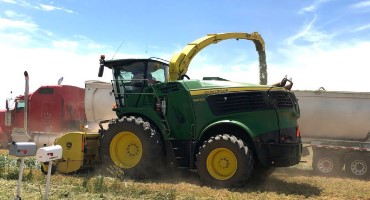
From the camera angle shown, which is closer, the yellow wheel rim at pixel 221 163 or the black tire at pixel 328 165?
the yellow wheel rim at pixel 221 163

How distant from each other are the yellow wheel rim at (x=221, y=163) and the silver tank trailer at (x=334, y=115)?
266 inches

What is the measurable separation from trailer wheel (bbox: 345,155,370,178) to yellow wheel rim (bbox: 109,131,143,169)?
786 cm

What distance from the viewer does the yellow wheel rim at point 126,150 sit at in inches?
408

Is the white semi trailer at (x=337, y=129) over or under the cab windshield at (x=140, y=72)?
under

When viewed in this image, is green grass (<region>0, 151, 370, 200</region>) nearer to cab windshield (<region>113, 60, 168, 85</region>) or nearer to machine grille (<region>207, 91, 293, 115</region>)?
machine grille (<region>207, 91, 293, 115</region>)

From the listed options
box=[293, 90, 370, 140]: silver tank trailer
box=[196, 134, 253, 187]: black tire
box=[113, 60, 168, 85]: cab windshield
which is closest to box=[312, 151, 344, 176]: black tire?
box=[293, 90, 370, 140]: silver tank trailer

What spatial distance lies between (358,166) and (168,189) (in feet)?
27.6

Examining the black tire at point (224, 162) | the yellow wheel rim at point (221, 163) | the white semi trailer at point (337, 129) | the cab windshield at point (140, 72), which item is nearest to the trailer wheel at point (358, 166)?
the white semi trailer at point (337, 129)

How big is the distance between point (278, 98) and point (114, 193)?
4.26 metres

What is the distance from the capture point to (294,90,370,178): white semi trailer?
14359 millimetres

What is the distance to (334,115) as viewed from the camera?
14969mm

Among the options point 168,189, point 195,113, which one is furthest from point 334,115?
point 168,189

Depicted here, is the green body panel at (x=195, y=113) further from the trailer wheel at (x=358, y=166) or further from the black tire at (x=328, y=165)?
the trailer wheel at (x=358, y=166)

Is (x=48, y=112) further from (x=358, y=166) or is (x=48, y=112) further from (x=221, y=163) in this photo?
(x=358, y=166)
